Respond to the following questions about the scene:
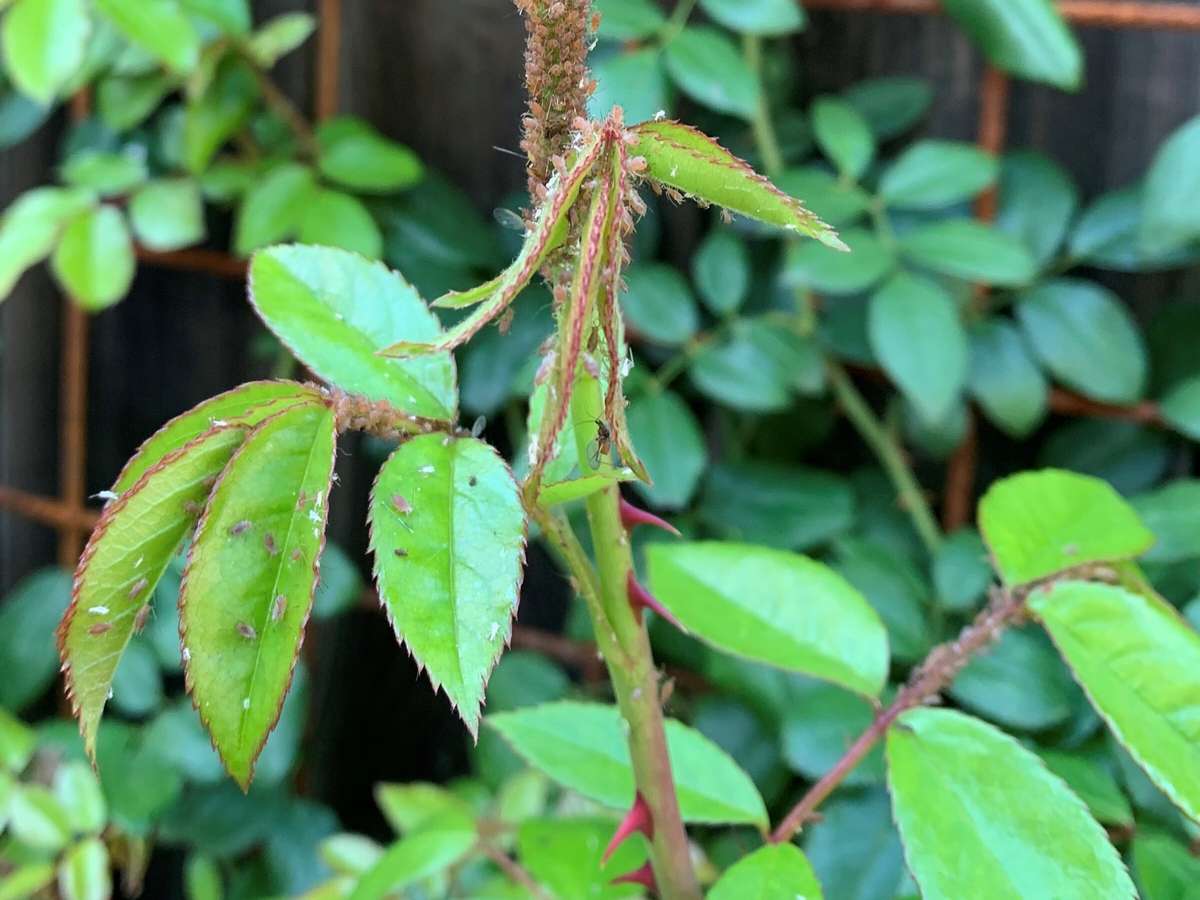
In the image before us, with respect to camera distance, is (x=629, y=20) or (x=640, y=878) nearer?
(x=640, y=878)

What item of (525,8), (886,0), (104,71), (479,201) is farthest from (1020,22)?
(104,71)

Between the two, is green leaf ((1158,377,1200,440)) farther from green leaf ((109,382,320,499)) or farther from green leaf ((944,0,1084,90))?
green leaf ((109,382,320,499))

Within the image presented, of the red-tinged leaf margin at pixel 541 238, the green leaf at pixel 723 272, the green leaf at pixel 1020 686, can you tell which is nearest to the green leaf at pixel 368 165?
the green leaf at pixel 723 272

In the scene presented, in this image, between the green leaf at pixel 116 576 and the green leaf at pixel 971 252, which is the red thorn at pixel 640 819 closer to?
the green leaf at pixel 116 576

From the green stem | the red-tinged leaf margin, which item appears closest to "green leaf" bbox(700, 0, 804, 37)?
the green stem

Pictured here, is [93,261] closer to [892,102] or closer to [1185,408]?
[892,102]

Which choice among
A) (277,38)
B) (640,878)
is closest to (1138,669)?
(640,878)

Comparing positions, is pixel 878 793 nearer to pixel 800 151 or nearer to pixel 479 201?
pixel 800 151

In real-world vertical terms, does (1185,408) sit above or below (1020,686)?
above
